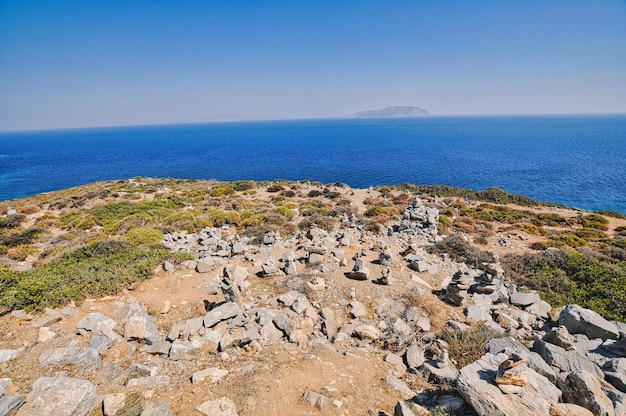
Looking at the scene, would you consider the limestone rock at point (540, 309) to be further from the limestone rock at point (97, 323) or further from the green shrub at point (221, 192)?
the green shrub at point (221, 192)

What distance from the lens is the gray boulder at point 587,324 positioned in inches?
289

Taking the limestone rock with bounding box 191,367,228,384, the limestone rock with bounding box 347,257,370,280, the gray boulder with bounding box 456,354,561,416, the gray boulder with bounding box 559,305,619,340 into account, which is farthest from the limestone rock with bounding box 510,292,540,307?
the limestone rock with bounding box 191,367,228,384

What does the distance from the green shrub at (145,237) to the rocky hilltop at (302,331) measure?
109 millimetres

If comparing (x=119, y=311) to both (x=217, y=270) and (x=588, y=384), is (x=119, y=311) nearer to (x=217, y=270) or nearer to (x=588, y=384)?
(x=217, y=270)

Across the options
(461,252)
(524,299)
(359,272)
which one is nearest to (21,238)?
(359,272)

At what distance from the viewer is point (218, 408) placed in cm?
524

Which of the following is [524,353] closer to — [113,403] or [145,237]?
[113,403]

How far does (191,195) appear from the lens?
33938 millimetres

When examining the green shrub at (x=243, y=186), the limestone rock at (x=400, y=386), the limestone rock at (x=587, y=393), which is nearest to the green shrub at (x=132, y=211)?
the green shrub at (x=243, y=186)

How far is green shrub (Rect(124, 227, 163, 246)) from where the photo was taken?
50.6ft

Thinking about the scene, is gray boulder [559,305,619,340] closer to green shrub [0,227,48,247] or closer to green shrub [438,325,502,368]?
green shrub [438,325,502,368]

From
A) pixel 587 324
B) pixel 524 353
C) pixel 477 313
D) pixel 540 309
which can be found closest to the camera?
pixel 524 353

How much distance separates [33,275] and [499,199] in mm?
43542

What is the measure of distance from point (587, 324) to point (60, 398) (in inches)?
468
